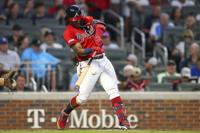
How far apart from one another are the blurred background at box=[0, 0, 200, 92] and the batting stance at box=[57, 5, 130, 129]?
3750 millimetres

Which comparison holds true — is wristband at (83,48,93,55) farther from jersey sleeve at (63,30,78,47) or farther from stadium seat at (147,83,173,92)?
stadium seat at (147,83,173,92)

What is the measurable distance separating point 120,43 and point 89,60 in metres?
7.36

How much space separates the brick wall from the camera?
18562mm

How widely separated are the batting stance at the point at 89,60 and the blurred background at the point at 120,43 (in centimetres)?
375

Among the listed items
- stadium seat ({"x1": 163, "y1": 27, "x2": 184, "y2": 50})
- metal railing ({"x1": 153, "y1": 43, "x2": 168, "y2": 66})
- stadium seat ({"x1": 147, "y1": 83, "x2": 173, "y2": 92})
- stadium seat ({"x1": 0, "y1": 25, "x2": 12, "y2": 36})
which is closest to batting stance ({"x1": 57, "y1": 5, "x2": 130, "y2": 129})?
stadium seat ({"x1": 147, "y1": 83, "x2": 173, "y2": 92})

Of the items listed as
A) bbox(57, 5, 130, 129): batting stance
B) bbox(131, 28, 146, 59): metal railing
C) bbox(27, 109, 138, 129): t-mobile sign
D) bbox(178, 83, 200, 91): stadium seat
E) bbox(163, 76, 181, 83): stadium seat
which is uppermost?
bbox(57, 5, 130, 129): batting stance

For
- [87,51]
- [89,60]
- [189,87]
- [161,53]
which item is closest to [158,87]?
[189,87]

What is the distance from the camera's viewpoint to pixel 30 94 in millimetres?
18484

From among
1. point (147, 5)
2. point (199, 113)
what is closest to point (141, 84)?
point (199, 113)

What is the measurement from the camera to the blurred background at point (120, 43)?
65.4ft

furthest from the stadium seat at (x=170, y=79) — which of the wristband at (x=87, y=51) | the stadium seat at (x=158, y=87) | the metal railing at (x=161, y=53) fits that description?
the wristband at (x=87, y=51)

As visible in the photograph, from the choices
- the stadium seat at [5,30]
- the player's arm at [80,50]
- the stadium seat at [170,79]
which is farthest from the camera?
the stadium seat at [5,30]

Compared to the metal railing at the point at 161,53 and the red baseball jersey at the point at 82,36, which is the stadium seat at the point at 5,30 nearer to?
the metal railing at the point at 161,53

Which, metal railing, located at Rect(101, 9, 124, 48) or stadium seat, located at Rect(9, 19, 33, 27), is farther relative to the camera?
metal railing, located at Rect(101, 9, 124, 48)
